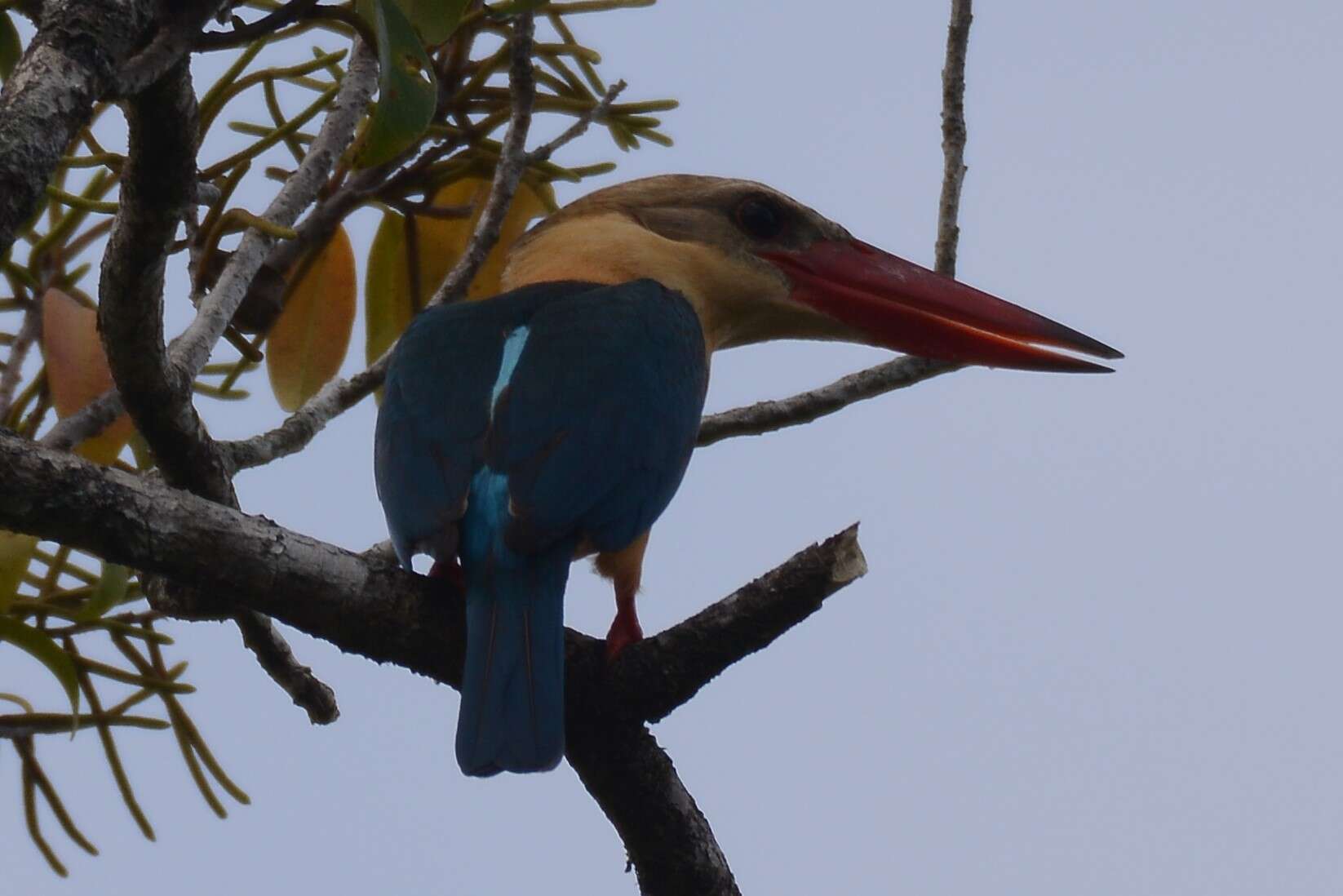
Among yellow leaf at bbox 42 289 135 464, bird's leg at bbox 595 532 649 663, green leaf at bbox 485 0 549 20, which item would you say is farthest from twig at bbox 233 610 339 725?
green leaf at bbox 485 0 549 20

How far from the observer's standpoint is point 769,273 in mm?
4543

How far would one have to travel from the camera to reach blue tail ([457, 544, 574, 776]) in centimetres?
281

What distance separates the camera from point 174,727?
358 cm

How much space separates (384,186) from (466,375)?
0.71 meters

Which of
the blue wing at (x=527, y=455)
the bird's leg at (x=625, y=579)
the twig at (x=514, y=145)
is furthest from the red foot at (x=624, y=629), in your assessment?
the twig at (x=514, y=145)

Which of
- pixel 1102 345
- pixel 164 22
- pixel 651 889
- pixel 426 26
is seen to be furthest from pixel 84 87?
pixel 1102 345

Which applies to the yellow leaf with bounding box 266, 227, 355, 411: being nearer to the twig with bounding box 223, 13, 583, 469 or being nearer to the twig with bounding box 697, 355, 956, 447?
the twig with bounding box 223, 13, 583, 469

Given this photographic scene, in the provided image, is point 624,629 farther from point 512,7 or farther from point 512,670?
point 512,7

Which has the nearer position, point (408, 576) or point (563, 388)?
point (408, 576)

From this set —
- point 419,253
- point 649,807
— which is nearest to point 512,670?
point 649,807

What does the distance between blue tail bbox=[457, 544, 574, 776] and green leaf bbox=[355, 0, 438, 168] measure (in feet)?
2.46

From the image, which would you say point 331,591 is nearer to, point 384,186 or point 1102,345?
point 384,186

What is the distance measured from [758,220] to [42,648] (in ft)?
7.52

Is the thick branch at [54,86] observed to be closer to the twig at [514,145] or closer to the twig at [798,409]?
the twig at [514,145]
